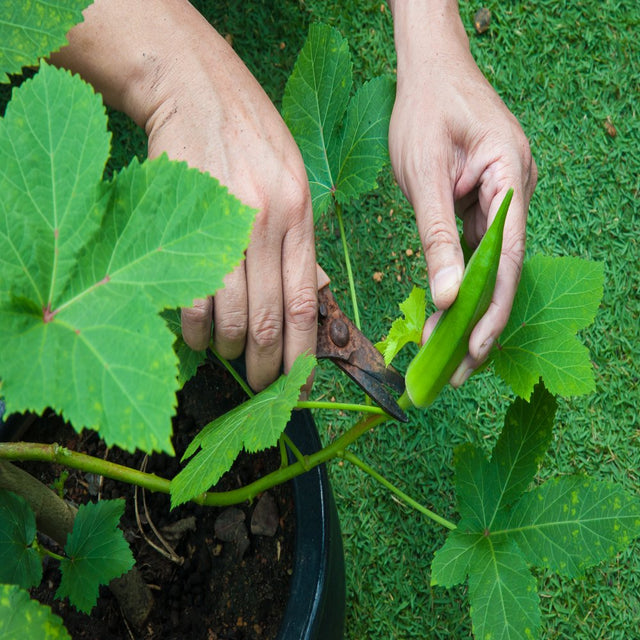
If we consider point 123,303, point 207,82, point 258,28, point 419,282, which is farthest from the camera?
point 258,28

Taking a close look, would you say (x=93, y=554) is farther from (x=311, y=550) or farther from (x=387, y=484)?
(x=387, y=484)

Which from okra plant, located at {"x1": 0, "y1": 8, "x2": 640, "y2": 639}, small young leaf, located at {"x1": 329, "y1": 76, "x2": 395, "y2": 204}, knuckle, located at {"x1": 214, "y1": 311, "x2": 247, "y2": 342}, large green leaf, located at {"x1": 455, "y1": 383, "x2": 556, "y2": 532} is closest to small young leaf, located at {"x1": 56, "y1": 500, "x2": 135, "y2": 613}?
okra plant, located at {"x1": 0, "y1": 8, "x2": 640, "y2": 639}

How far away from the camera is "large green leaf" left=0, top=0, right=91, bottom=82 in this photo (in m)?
0.58

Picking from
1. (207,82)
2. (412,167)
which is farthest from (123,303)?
(412,167)

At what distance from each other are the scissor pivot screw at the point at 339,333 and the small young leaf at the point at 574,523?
0.36 meters

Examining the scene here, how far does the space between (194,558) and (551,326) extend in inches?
28.5

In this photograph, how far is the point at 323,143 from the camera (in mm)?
1114

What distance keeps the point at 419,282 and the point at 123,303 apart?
4.07ft

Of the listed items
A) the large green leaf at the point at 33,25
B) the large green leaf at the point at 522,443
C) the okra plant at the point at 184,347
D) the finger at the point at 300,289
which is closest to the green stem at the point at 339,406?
the okra plant at the point at 184,347

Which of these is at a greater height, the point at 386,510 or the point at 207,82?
the point at 207,82

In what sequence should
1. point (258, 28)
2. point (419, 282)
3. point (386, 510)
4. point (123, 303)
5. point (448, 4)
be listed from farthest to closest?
1. point (258, 28)
2. point (419, 282)
3. point (386, 510)
4. point (448, 4)
5. point (123, 303)

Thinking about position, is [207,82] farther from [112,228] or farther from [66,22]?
[112,228]

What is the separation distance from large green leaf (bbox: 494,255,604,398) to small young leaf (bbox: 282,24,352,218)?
39 centimetres

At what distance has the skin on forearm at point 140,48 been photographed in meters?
0.96
